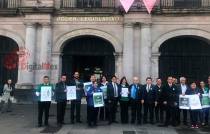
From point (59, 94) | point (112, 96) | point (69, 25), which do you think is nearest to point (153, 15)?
point (69, 25)

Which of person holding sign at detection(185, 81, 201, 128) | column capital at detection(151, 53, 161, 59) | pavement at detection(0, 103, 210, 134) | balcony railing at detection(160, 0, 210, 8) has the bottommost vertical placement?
pavement at detection(0, 103, 210, 134)

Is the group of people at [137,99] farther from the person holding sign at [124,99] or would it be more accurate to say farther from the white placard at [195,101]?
the white placard at [195,101]

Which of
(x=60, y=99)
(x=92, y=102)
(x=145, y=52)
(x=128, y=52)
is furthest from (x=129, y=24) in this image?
(x=60, y=99)

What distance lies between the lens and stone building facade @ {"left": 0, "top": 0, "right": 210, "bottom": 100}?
13.2 metres

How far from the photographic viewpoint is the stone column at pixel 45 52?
44.7 feet

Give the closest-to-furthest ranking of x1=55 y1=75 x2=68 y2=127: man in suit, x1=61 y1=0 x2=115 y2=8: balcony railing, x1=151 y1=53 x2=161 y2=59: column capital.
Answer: x1=55 y1=75 x2=68 y2=127: man in suit → x1=151 y1=53 x2=161 y2=59: column capital → x1=61 y1=0 x2=115 y2=8: balcony railing

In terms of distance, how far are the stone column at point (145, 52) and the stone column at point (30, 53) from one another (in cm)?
702

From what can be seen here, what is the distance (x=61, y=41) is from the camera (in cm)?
1398

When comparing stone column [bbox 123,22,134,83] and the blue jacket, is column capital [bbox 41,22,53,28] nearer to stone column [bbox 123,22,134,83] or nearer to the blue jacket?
stone column [bbox 123,22,134,83]

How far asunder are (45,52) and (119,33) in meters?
4.99

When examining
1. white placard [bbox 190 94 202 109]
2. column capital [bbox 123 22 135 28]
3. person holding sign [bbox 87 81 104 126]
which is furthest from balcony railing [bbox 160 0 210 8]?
person holding sign [bbox 87 81 104 126]

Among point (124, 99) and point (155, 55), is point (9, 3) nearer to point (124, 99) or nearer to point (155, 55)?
point (155, 55)

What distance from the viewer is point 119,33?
1375 cm

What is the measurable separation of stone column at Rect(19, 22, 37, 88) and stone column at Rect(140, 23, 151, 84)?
7.02 m
